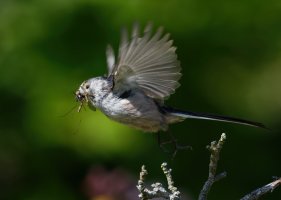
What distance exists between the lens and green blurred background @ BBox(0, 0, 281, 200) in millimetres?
4355

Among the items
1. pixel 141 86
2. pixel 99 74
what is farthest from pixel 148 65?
pixel 99 74

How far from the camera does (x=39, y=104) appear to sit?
442 cm

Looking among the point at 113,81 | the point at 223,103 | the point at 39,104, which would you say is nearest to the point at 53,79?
the point at 39,104

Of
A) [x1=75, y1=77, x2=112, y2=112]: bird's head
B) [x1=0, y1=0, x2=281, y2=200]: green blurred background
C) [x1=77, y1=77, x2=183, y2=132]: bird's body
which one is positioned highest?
[x1=0, y1=0, x2=281, y2=200]: green blurred background

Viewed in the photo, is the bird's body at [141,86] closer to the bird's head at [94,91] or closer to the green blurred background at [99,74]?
the bird's head at [94,91]

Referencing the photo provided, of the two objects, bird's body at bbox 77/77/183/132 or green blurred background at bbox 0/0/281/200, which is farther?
green blurred background at bbox 0/0/281/200

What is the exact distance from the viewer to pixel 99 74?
4.19 meters

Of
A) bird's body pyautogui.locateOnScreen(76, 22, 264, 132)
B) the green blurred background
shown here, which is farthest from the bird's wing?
the green blurred background

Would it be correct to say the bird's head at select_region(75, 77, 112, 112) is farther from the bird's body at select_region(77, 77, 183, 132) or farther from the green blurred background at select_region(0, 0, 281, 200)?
the green blurred background at select_region(0, 0, 281, 200)

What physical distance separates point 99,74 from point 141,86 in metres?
1.29

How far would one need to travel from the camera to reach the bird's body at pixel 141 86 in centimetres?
277

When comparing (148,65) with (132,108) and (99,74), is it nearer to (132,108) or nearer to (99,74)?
(132,108)

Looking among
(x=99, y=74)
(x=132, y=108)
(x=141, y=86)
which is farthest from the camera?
(x=99, y=74)

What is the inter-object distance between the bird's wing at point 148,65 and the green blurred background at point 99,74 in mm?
1103
